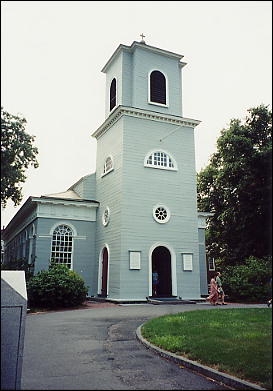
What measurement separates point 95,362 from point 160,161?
16646 mm

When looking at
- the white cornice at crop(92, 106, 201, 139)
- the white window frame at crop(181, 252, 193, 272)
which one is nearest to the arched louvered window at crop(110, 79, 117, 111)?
the white cornice at crop(92, 106, 201, 139)

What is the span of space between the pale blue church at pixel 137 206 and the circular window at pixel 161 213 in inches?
2.4

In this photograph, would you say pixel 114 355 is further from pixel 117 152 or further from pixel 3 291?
pixel 117 152

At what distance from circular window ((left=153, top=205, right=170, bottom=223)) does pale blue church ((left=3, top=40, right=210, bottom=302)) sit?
62mm

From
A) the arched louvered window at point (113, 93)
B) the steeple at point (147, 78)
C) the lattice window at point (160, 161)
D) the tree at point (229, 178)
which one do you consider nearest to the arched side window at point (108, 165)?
the lattice window at point (160, 161)

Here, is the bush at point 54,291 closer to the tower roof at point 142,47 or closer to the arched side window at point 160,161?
the arched side window at point 160,161

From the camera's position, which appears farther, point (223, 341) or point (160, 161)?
point (160, 161)

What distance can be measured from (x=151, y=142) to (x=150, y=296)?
9473 millimetres

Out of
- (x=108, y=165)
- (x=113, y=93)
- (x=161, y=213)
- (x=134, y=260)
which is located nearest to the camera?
(x=134, y=260)

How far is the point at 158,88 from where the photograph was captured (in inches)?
942

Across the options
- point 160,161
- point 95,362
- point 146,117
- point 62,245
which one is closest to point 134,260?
point 62,245

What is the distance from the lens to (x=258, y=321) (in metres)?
9.82

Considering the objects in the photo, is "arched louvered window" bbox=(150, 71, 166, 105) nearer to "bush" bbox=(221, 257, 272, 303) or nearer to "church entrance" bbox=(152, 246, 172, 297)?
"church entrance" bbox=(152, 246, 172, 297)

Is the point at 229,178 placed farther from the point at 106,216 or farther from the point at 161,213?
the point at 106,216
